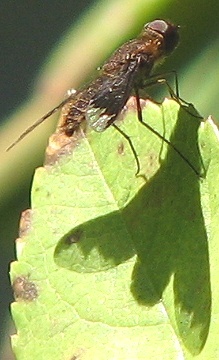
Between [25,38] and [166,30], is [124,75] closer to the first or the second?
[166,30]

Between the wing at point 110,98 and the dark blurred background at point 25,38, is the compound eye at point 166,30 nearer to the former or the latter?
the wing at point 110,98

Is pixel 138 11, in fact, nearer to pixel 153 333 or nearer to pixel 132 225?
pixel 132 225

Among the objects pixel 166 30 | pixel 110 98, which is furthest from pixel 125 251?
pixel 166 30

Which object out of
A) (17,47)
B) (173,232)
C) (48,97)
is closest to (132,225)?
(173,232)

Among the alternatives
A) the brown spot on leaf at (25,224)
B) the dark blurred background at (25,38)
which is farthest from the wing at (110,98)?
the dark blurred background at (25,38)

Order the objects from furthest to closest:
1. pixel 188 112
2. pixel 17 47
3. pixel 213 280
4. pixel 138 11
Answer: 1. pixel 17 47
2. pixel 138 11
3. pixel 188 112
4. pixel 213 280

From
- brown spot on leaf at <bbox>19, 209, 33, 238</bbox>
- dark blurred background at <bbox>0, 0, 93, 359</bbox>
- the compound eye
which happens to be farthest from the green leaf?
dark blurred background at <bbox>0, 0, 93, 359</bbox>
